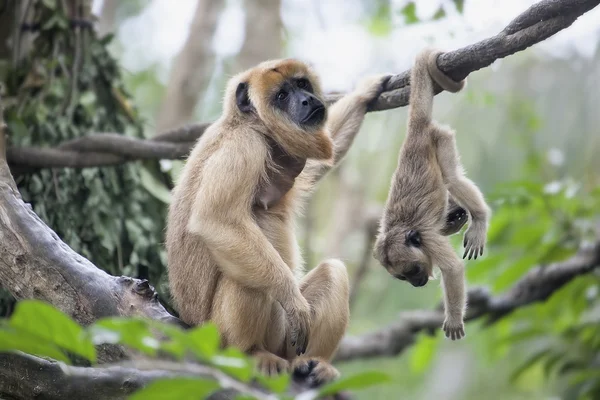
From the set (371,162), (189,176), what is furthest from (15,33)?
(371,162)

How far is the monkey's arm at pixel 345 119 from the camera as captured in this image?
18.2ft

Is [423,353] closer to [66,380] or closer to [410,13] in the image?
[410,13]

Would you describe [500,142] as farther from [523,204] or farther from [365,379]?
[365,379]

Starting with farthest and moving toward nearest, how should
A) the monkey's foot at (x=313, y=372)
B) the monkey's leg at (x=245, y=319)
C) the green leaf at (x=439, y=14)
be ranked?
the green leaf at (x=439, y=14)
the monkey's leg at (x=245, y=319)
the monkey's foot at (x=313, y=372)

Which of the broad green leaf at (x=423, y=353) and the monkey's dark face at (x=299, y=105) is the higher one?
the monkey's dark face at (x=299, y=105)

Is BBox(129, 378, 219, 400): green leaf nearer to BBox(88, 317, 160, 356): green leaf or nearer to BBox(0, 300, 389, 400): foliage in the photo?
BBox(0, 300, 389, 400): foliage

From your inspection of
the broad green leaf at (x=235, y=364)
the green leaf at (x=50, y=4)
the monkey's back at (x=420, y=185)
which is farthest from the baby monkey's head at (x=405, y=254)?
the green leaf at (x=50, y=4)

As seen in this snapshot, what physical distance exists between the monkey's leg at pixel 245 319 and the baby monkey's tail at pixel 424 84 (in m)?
1.51

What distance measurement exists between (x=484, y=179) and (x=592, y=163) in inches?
64.6

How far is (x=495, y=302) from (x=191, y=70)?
4.99 metres

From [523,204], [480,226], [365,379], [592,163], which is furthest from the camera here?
[592,163]

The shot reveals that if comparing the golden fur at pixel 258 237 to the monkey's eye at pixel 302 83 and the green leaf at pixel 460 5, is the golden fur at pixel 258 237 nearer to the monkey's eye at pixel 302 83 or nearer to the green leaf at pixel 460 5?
the monkey's eye at pixel 302 83

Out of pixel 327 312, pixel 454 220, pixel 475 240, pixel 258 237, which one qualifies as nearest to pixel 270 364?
pixel 327 312

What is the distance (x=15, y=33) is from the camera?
6.75 metres
